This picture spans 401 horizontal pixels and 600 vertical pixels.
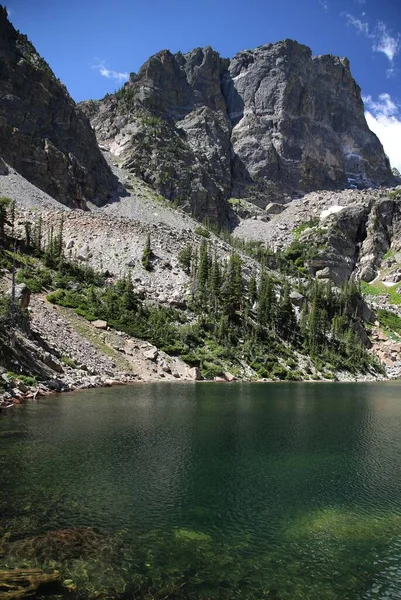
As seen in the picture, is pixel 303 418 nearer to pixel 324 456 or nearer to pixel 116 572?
pixel 324 456

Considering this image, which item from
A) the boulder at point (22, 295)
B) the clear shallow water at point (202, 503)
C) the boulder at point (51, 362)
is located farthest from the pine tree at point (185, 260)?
the clear shallow water at point (202, 503)

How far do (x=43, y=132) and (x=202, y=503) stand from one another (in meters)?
157

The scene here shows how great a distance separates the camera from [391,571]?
1551 cm

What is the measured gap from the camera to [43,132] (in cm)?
15200

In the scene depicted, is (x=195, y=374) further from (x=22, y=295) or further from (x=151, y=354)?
(x=22, y=295)

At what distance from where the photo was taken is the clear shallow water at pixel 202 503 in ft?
47.1

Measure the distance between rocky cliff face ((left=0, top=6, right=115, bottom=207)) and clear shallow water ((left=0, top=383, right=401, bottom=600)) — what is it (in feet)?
392

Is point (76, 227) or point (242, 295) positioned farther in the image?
point (76, 227)

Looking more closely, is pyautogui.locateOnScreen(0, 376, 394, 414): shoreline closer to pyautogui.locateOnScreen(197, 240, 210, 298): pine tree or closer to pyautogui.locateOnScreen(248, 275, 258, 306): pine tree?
pyautogui.locateOnScreen(248, 275, 258, 306): pine tree

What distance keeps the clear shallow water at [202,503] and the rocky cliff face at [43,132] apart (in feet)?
392

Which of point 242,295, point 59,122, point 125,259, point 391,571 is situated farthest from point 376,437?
point 59,122

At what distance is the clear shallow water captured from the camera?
14359 mm

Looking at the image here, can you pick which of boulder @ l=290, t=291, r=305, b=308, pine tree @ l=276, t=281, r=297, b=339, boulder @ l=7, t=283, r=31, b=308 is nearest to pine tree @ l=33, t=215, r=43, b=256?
boulder @ l=7, t=283, r=31, b=308

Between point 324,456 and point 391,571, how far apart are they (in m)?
14.9
